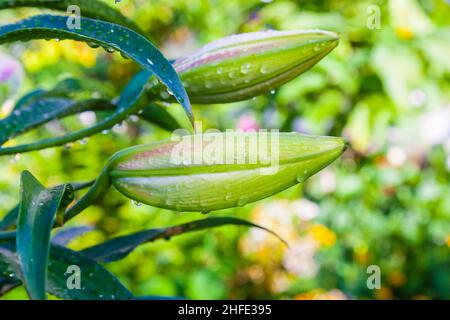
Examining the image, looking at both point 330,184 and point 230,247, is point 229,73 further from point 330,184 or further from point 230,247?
point 330,184

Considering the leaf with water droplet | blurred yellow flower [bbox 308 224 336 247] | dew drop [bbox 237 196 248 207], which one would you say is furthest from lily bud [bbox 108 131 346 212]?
blurred yellow flower [bbox 308 224 336 247]

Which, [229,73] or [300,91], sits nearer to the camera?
[229,73]

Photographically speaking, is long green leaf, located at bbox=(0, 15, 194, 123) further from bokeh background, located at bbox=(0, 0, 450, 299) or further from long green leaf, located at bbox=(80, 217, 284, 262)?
bokeh background, located at bbox=(0, 0, 450, 299)

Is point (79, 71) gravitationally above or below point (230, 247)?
above

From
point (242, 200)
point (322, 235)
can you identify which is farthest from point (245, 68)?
point (322, 235)

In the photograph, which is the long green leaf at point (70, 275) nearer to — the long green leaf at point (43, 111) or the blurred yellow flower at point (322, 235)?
the long green leaf at point (43, 111)
